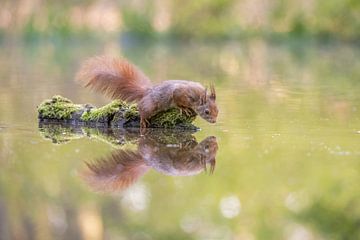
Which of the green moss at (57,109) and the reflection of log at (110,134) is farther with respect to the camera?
the green moss at (57,109)

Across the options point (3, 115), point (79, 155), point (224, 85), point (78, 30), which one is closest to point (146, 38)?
point (78, 30)

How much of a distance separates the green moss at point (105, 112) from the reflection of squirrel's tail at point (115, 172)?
1.11m

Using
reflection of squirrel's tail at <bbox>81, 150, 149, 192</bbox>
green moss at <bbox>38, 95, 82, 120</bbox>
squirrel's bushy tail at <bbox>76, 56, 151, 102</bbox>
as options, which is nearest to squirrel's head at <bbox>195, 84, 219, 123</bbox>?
squirrel's bushy tail at <bbox>76, 56, 151, 102</bbox>

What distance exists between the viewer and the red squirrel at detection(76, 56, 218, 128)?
259 inches

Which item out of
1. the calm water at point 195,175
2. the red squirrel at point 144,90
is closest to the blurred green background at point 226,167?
the calm water at point 195,175

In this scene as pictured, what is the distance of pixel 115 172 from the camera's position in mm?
5332

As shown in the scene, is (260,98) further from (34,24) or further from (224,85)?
(34,24)

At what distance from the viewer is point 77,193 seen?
477 centimetres

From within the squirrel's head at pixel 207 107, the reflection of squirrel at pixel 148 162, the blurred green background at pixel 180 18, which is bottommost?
the blurred green background at pixel 180 18

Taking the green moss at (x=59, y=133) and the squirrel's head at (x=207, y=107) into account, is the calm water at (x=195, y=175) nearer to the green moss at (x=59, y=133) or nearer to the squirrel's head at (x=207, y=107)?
the green moss at (x=59, y=133)

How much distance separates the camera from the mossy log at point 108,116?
683 centimetres

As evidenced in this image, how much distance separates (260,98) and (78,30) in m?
17.0

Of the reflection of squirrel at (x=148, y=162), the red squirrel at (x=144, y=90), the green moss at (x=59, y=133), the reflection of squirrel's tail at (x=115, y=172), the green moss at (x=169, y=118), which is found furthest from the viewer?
the green moss at (x=169, y=118)

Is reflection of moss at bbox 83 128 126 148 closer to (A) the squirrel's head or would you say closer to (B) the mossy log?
(B) the mossy log
